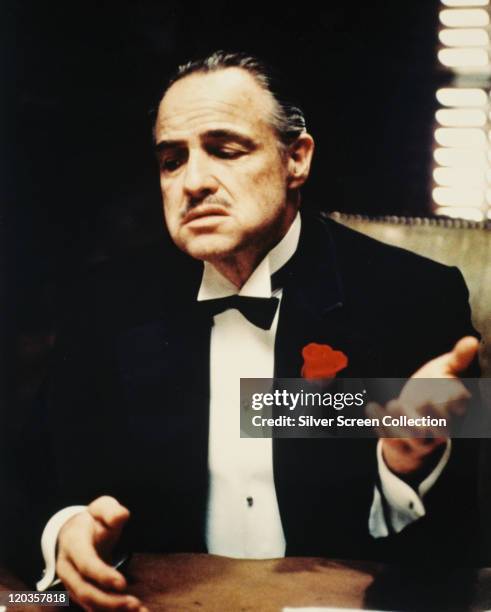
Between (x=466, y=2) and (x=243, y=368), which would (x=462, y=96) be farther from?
(x=243, y=368)

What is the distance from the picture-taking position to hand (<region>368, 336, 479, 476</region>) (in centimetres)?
167

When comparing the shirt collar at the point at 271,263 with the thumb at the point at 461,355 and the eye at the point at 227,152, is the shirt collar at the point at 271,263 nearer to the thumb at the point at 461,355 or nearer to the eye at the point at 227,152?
the eye at the point at 227,152

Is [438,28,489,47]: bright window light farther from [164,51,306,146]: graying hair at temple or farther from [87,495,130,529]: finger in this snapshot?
[87,495,130,529]: finger

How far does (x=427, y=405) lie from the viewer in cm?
169

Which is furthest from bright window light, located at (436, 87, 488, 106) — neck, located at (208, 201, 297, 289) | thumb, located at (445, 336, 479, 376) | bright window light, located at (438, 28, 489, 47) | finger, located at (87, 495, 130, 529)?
finger, located at (87, 495, 130, 529)

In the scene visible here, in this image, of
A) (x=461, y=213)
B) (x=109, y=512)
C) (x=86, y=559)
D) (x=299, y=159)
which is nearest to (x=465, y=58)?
(x=461, y=213)

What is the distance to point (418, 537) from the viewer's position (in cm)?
170

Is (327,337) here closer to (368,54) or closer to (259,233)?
(259,233)

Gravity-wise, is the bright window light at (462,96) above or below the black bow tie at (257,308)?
above

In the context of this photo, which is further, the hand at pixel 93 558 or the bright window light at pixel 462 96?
the bright window light at pixel 462 96

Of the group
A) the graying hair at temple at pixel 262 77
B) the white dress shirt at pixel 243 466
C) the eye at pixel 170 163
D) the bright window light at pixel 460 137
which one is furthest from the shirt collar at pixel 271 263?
the bright window light at pixel 460 137

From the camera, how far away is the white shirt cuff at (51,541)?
1.71 meters

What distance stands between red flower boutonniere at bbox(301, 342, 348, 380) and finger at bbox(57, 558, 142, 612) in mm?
699

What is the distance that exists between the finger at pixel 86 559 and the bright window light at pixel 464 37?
157cm
